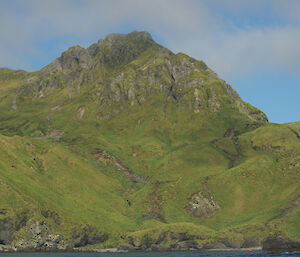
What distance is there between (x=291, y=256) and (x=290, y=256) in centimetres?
44

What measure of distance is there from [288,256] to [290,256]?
107cm

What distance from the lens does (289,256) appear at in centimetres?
15762

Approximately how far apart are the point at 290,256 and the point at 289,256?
2.90 feet

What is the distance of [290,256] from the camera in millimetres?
158250

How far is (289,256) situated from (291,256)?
1286 mm

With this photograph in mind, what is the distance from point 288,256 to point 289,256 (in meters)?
0.36

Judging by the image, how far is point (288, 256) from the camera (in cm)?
15775

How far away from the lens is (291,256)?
158375mm

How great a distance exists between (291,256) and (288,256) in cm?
151
